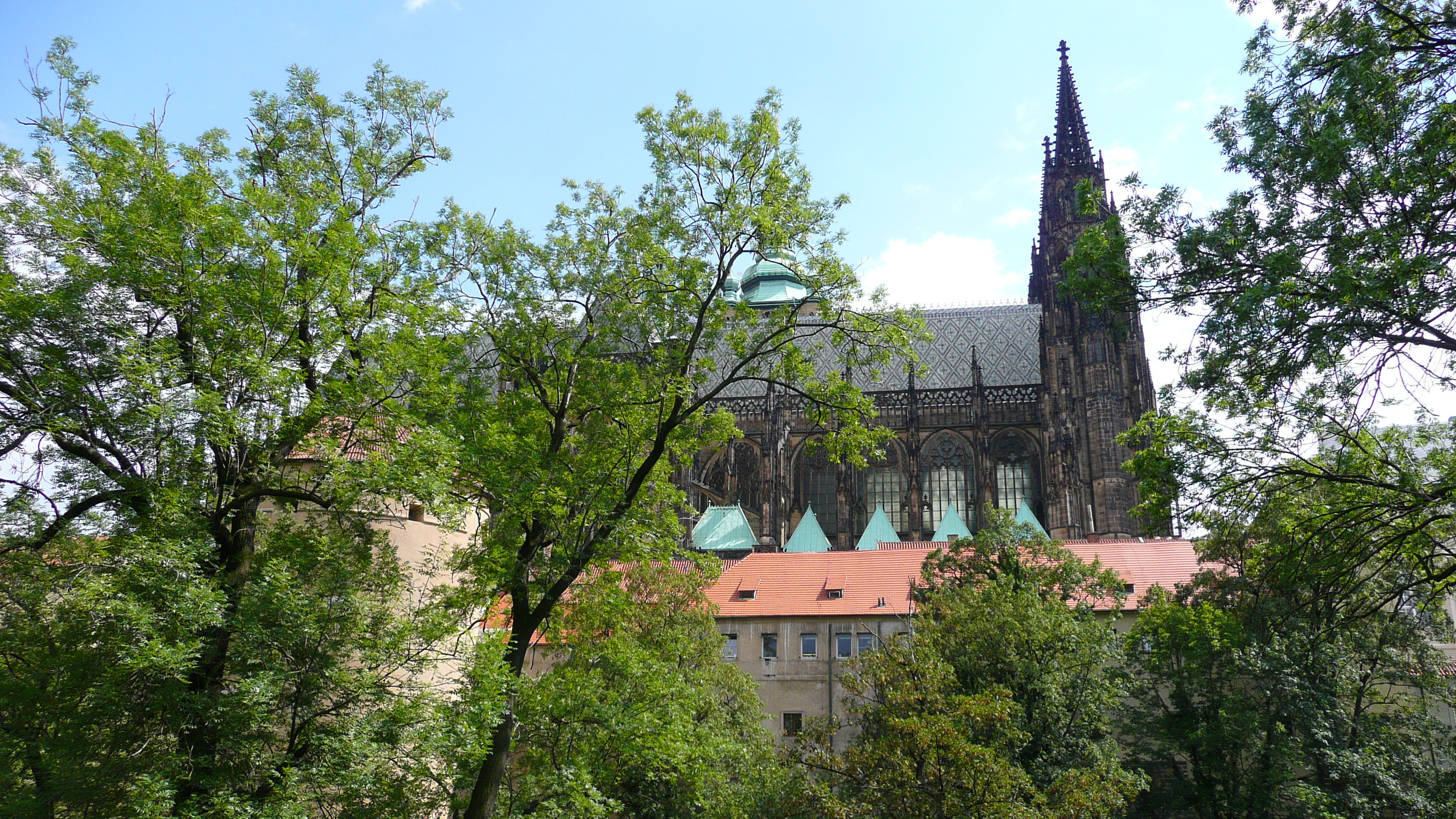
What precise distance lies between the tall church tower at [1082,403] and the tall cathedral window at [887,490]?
6.49 m

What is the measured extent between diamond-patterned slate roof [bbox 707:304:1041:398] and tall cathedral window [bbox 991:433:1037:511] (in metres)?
3.56

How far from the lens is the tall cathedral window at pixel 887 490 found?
49.6 meters

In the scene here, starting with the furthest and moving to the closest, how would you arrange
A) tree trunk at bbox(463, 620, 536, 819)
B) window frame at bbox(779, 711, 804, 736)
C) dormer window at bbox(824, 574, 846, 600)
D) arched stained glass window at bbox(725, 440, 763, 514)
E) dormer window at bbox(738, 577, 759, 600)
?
1. arched stained glass window at bbox(725, 440, 763, 514)
2. dormer window at bbox(738, 577, 759, 600)
3. dormer window at bbox(824, 574, 846, 600)
4. window frame at bbox(779, 711, 804, 736)
5. tree trunk at bbox(463, 620, 536, 819)

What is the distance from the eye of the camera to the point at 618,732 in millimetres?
13805

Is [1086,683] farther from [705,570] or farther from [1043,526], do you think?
[1043,526]

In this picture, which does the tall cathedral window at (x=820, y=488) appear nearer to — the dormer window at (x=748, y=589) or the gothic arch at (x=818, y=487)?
the gothic arch at (x=818, y=487)

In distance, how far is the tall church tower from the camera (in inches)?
1677

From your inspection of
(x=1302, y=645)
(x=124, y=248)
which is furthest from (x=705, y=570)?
(x=1302, y=645)

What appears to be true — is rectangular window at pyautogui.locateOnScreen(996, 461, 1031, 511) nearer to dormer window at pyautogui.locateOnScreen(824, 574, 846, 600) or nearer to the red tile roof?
the red tile roof

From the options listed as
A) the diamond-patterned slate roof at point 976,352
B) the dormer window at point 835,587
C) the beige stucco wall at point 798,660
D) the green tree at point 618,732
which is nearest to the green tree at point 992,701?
the green tree at point 618,732

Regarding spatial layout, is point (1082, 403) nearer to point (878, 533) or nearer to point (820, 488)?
point (878, 533)

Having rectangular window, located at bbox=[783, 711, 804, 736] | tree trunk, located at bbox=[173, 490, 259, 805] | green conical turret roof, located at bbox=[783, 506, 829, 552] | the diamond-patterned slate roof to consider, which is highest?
the diamond-patterned slate roof

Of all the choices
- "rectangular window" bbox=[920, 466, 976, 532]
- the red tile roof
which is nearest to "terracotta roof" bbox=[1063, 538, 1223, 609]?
the red tile roof

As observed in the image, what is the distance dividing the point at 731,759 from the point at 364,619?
9954 millimetres
